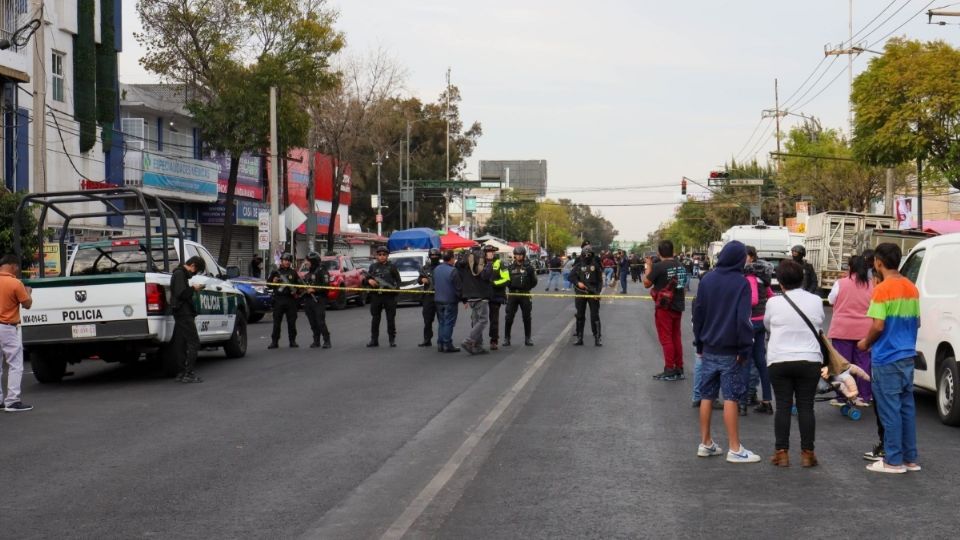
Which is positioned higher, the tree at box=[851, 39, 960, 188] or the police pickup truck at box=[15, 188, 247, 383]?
the tree at box=[851, 39, 960, 188]

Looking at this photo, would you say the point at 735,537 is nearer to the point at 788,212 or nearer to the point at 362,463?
the point at 362,463

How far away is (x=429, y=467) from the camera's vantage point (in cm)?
820

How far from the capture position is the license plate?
1360 centimetres

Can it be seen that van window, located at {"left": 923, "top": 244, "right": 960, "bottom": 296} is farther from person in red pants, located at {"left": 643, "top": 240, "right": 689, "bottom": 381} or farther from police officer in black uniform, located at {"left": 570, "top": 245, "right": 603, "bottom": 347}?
police officer in black uniform, located at {"left": 570, "top": 245, "right": 603, "bottom": 347}

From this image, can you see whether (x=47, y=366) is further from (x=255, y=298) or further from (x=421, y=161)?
(x=421, y=161)

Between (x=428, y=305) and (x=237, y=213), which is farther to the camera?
(x=237, y=213)

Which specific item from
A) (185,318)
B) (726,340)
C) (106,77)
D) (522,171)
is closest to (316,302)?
(185,318)

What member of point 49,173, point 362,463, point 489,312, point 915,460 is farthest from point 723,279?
point 49,173

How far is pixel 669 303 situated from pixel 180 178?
30162 mm

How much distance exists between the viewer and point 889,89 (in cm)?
3138

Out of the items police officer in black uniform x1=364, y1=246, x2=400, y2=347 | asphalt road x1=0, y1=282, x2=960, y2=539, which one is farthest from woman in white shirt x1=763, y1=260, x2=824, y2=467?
police officer in black uniform x1=364, y1=246, x2=400, y2=347

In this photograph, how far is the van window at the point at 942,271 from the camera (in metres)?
10.5

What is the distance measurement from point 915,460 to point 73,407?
8.76 metres

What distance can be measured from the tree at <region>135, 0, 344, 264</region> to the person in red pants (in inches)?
1075
